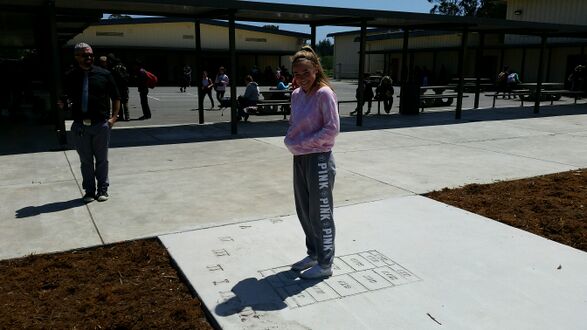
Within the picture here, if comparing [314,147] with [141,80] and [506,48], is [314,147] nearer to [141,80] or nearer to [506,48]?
[141,80]

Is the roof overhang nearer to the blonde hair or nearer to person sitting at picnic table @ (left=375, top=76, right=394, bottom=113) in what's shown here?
person sitting at picnic table @ (left=375, top=76, right=394, bottom=113)

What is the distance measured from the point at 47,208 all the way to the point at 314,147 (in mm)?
3715

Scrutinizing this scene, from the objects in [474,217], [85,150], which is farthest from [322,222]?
[85,150]

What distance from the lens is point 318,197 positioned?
142 inches

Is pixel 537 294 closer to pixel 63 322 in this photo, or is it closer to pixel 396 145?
pixel 63 322

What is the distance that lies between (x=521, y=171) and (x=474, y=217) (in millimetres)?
2890

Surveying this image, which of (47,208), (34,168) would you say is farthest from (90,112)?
(34,168)

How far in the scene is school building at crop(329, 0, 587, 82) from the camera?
2977 cm

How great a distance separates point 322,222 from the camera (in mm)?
3686

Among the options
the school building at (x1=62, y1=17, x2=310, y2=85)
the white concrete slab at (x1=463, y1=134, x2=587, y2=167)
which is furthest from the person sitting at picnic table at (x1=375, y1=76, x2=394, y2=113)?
the school building at (x1=62, y1=17, x2=310, y2=85)

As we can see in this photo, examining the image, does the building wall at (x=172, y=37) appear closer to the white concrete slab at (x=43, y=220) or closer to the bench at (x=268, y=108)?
the bench at (x=268, y=108)

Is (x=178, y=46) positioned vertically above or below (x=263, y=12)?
→ above

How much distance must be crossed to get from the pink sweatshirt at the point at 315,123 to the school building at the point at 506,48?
2137 cm

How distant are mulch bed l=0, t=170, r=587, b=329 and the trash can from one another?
11.4 meters
